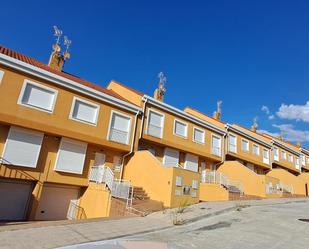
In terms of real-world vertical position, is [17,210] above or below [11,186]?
below

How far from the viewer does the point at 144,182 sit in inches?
645

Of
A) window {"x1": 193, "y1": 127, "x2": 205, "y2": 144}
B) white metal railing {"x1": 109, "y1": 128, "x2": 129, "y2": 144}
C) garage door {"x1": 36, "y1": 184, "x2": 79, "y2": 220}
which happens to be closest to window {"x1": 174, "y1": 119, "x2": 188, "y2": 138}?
window {"x1": 193, "y1": 127, "x2": 205, "y2": 144}

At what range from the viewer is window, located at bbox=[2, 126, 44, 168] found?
13867mm

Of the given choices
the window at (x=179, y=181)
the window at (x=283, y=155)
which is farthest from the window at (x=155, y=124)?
the window at (x=283, y=155)

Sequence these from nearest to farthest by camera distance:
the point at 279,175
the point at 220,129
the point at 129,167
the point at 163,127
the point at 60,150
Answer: the point at 60,150, the point at 129,167, the point at 163,127, the point at 220,129, the point at 279,175

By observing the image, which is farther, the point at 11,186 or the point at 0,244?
the point at 11,186

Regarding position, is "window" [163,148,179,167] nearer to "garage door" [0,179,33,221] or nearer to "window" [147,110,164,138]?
"window" [147,110,164,138]

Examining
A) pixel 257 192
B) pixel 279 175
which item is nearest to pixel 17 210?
pixel 257 192

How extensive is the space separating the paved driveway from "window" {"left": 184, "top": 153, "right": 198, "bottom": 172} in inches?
406

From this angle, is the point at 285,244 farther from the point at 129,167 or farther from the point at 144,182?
the point at 129,167

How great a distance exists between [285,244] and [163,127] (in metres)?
13.5

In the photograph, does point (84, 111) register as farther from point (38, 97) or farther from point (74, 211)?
point (74, 211)

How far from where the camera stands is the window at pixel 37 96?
14.5m

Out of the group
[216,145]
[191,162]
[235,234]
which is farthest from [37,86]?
[216,145]
